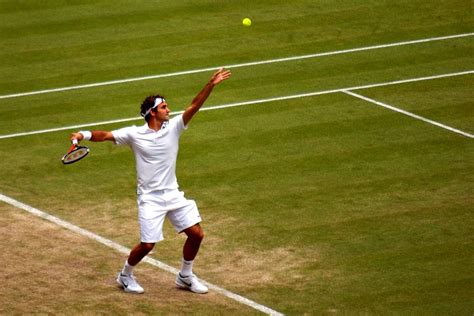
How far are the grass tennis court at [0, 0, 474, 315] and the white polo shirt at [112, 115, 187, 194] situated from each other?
144 cm

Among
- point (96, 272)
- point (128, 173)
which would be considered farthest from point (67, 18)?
point (96, 272)

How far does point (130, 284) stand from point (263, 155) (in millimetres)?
5967

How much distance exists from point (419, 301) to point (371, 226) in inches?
108

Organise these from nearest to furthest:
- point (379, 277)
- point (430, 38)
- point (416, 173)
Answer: point (379, 277) < point (416, 173) < point (430, 38)

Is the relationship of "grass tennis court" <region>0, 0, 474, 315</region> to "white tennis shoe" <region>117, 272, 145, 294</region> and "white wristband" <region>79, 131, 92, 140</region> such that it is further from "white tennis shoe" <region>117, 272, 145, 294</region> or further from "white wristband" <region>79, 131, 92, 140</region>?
"white wristband" <region>79, 131, 92, 140</region>

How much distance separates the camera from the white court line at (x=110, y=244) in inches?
634

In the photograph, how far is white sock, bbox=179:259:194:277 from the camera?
1644cm

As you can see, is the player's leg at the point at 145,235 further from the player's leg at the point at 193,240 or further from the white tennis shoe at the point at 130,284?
the player's leg at the point at 193,240

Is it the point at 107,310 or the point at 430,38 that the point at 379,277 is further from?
the point at 430,38

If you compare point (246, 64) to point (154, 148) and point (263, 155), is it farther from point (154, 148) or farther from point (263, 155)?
point (154, 148)

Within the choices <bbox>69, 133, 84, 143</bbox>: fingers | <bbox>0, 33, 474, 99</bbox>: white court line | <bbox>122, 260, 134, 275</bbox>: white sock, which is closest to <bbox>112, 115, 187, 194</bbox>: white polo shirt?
<bbox>69, 133, 84, 143</bbox>: fingers

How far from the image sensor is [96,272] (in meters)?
17.2

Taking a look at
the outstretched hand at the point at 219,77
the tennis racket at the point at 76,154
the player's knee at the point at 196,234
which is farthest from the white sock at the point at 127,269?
the outstretched hand at the point at 219,77

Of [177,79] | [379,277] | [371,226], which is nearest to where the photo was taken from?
[379,277]
